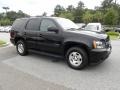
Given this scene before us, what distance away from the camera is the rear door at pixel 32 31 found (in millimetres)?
6039

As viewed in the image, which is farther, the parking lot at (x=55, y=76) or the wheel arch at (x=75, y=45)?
Answer: the wheel arch at (x=75, y=45)

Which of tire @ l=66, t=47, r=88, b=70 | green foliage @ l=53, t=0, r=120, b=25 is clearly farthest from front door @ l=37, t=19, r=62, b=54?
green foliage @ l=53, t=0, r=120, b=25

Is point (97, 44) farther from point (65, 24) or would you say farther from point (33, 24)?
point (33, 24)

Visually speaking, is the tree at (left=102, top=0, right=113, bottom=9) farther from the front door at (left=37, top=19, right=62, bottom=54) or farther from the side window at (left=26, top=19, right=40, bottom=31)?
the front door at (left=37, top=19, right=62, bottom=54)

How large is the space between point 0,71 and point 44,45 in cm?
185

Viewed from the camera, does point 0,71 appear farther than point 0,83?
Yes

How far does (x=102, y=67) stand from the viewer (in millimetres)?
5148

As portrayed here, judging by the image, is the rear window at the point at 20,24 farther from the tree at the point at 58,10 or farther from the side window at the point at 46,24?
the tree at the point at 58,10

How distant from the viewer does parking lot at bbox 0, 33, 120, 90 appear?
3.77 metres

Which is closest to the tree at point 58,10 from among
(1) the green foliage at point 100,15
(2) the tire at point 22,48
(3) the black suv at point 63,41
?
(1) the green foliage at point 100,15

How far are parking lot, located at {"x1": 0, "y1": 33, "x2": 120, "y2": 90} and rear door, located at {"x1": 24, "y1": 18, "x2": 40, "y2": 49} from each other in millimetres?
802

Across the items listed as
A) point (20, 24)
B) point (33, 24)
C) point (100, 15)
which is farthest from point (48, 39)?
point (100, 15)

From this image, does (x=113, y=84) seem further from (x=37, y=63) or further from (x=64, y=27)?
(x=37, y=63)

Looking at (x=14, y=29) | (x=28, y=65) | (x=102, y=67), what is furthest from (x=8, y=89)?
(x=14, y=29)
